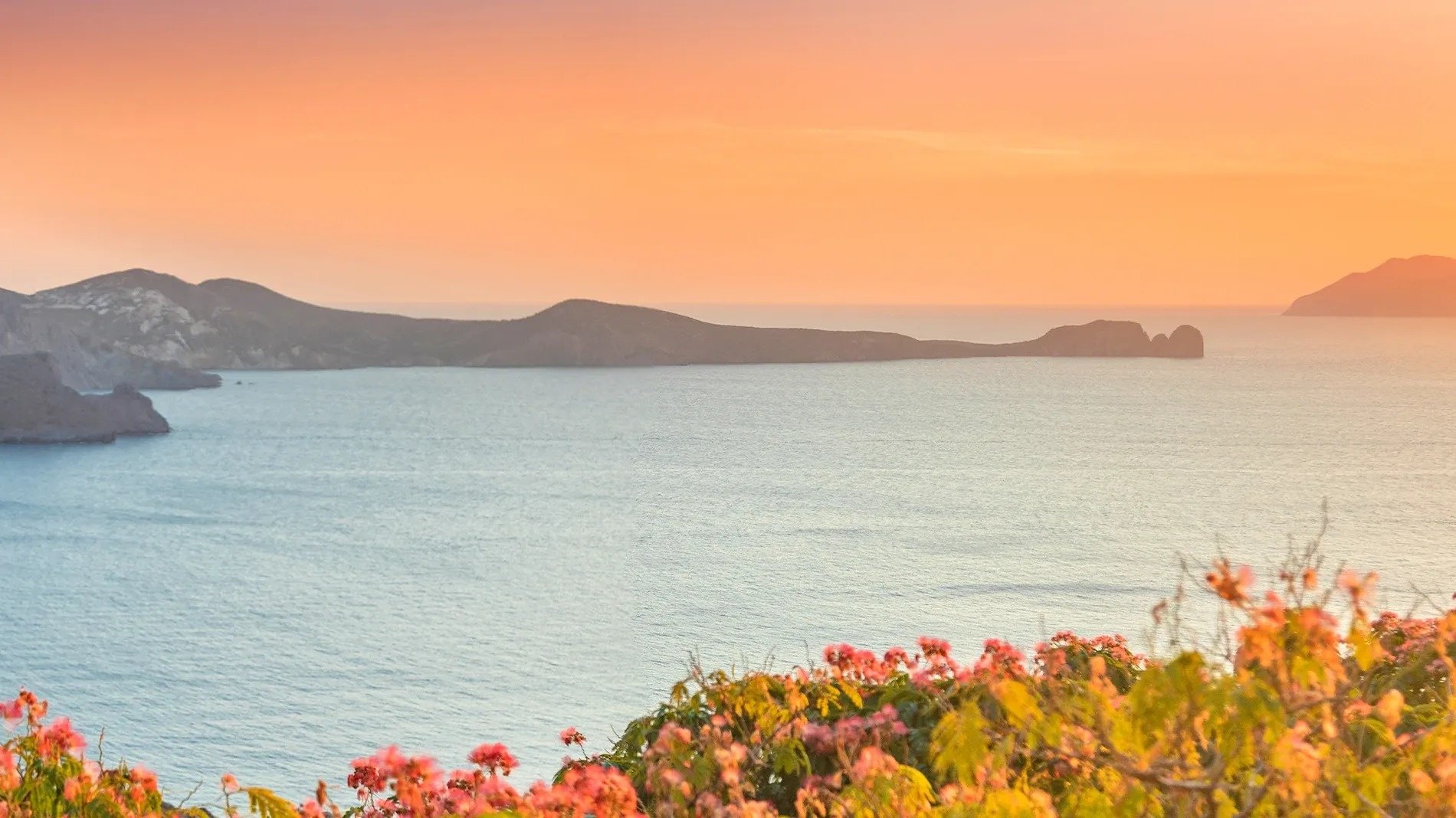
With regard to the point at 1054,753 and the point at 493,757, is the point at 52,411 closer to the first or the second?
the point at 493,757

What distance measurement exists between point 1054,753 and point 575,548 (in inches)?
2869

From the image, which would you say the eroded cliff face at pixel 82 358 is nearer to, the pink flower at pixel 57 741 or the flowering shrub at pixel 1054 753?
the pink flower at pixel 57 741

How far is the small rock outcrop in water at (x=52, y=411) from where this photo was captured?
4801 inches

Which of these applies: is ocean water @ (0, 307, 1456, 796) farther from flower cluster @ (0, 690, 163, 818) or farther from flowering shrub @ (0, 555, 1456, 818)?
flower cluster @ (0, 690, 163, 818)

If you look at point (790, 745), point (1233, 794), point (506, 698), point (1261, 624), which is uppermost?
point (1261, 624)

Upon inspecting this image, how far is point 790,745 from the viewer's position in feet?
29.5

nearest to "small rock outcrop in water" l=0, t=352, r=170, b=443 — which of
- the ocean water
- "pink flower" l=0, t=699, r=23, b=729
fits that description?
the ocean water

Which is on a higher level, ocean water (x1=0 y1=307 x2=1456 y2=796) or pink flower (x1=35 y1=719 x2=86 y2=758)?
pink flower (x1=35 y1=719 x2=86 y2=758)

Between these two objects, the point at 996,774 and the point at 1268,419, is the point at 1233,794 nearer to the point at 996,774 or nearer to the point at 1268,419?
the point at 996,774

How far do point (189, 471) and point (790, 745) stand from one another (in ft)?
355

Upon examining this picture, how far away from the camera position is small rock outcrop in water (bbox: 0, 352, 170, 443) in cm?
12194

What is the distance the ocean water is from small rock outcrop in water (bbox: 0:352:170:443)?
11.6 feet

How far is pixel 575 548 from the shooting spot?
76812 mm

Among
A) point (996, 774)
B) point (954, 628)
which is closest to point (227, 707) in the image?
point (954, 628)
